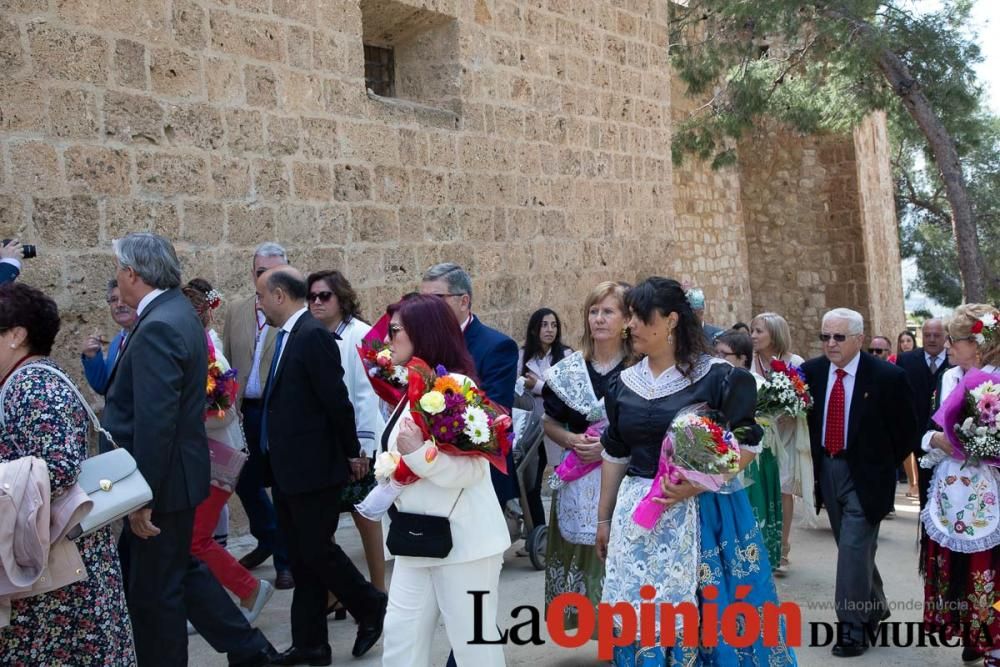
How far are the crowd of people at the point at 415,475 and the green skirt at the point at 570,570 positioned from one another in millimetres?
12

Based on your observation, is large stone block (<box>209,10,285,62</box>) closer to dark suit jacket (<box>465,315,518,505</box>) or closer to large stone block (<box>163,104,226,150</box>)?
large stone block (<box>163,104,226,150</box>)

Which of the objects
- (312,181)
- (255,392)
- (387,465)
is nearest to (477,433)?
(387,465)

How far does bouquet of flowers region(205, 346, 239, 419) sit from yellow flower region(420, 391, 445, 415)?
2.00m

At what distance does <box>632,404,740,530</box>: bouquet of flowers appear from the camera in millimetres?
3861

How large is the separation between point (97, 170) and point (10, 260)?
108 cm

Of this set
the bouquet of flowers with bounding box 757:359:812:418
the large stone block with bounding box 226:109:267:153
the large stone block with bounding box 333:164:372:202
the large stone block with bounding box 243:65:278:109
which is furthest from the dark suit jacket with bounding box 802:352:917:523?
the large stone block with bounding box 243:65:278:109

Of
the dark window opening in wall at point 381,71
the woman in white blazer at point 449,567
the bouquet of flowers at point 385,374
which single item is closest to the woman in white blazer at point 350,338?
the bouquet of flowers at point 385,374

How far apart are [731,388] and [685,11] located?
12321 mm

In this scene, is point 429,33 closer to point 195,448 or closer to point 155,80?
point 155,80

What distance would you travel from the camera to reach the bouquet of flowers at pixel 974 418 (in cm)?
491

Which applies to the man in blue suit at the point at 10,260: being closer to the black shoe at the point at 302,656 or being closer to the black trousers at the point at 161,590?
the black trousers at the point at 161,590

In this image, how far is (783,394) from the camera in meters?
6.53

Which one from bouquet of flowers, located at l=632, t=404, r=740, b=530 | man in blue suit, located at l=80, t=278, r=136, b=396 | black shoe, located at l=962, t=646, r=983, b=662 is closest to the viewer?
bouquet of flowers, located at l=632, t=404, r=740, b=530

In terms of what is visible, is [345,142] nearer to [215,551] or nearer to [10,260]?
[10,260]
